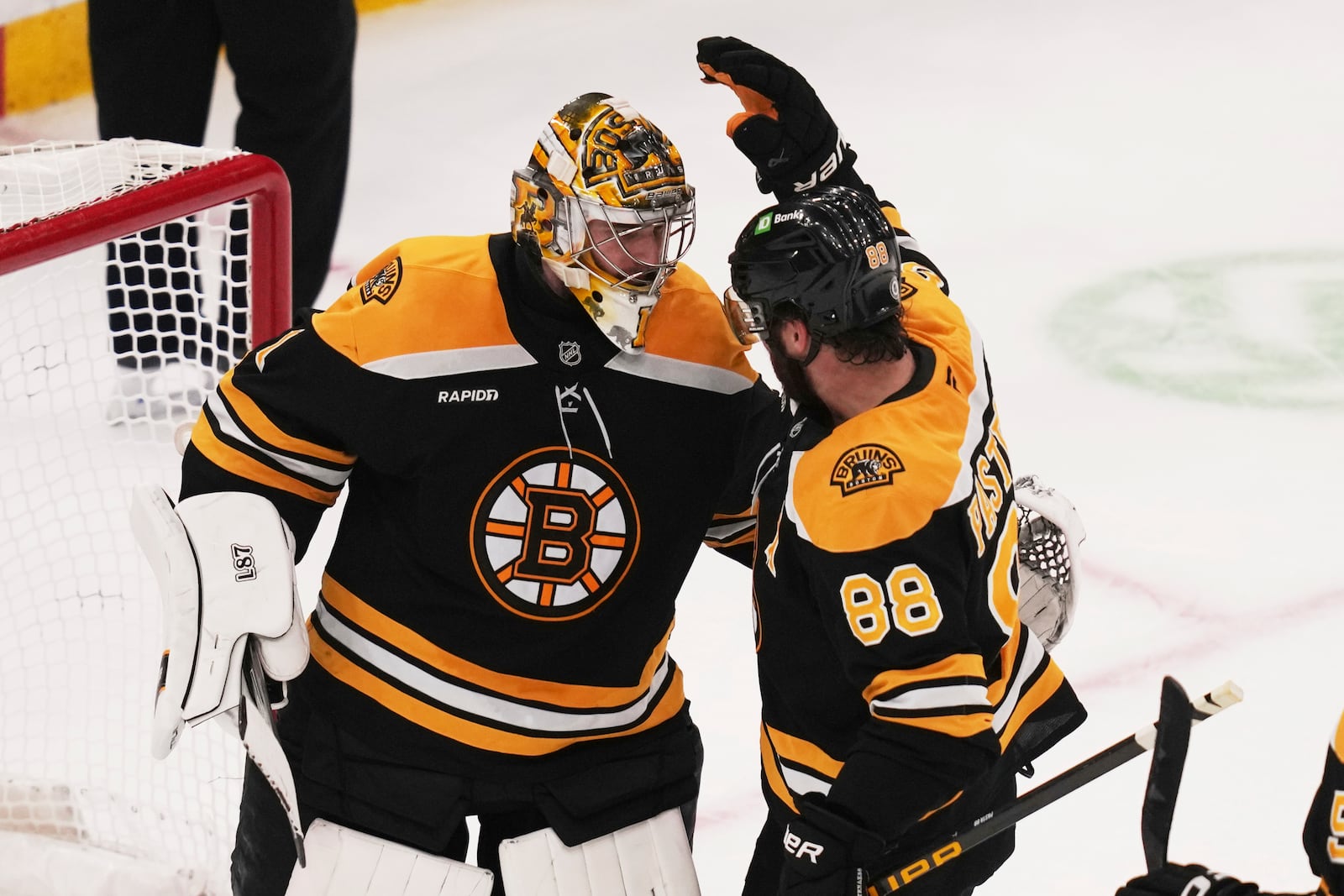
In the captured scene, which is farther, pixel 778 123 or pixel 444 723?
pixel 778 123

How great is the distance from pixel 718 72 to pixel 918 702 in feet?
2.51

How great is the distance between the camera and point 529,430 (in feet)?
5.71

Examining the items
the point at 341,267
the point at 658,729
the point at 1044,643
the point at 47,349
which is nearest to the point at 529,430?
the point at 658,729

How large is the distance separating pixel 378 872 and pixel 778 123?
901 millimetres

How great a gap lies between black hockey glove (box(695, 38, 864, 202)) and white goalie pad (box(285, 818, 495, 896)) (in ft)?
2.65

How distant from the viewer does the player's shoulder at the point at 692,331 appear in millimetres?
1764

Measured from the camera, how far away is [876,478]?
152 centimetres

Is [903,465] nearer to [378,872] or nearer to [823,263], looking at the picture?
A: [823,263]

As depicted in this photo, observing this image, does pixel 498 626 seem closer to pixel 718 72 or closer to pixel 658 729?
pixel 658 729

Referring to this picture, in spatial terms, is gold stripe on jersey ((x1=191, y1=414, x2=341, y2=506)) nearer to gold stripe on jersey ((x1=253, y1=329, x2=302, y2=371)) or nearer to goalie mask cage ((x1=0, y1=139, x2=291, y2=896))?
gold stripe on jersey ((x1=253, y1=329, x2=302, y2=371))

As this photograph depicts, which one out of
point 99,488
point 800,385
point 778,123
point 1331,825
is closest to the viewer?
point 1331,825

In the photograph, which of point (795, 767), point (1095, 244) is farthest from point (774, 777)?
point (1095, 244)

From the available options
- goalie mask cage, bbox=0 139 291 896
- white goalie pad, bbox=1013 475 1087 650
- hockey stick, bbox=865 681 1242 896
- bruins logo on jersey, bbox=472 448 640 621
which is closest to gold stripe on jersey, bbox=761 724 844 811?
hockey stick, bbox=865 681 1242 896

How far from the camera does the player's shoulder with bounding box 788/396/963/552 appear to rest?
4.98 feet
